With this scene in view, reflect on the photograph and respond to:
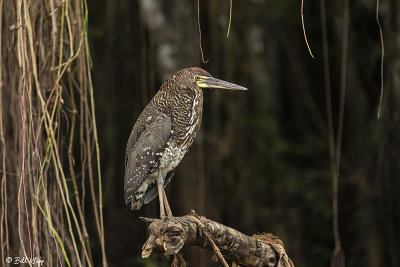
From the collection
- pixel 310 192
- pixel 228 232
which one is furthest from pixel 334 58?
pixel 228 232

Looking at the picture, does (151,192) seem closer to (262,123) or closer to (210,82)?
(210,82)

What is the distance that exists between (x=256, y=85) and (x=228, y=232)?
3.45m

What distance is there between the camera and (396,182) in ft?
15.8

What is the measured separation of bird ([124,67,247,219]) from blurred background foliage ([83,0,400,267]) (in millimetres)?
1717

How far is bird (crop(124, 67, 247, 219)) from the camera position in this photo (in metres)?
3.14

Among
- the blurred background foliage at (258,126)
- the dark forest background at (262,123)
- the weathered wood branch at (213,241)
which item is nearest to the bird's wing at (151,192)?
the weathered wood branch at (213,241)

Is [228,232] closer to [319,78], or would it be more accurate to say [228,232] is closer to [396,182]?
[396,182]

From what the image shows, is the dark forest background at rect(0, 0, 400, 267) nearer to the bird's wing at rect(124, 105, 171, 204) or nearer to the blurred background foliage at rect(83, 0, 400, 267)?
the blurred background foliage at rect(83, 0, 400, 267)

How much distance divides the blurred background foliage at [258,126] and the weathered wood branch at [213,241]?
214 cm

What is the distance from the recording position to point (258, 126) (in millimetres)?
5926

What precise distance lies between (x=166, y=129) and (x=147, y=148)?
0.13 m

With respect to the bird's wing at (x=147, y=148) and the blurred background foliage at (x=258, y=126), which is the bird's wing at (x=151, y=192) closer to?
the bird's wing at (x=147, y=148)

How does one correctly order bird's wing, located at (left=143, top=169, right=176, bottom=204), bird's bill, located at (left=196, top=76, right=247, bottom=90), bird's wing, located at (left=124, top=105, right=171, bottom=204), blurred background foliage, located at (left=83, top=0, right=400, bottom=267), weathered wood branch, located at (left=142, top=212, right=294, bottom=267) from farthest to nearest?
blurred background foliage, located at (left=83, top=0, right=400, bottom=267) → bird's wing, located at (left=143, top=169, right=176, bottom=204) → bird's wing, located at (left=124, top=105, right=171, bottom=204) → bird's bill, located at (left=196, top=76, right=247, bottom=90) → weathered wood branch, located at (left=142, top=212, right=294, bottom=267)

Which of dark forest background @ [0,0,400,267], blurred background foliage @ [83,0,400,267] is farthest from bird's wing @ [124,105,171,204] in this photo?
blurred background foliage @ [83,0,400,267]
